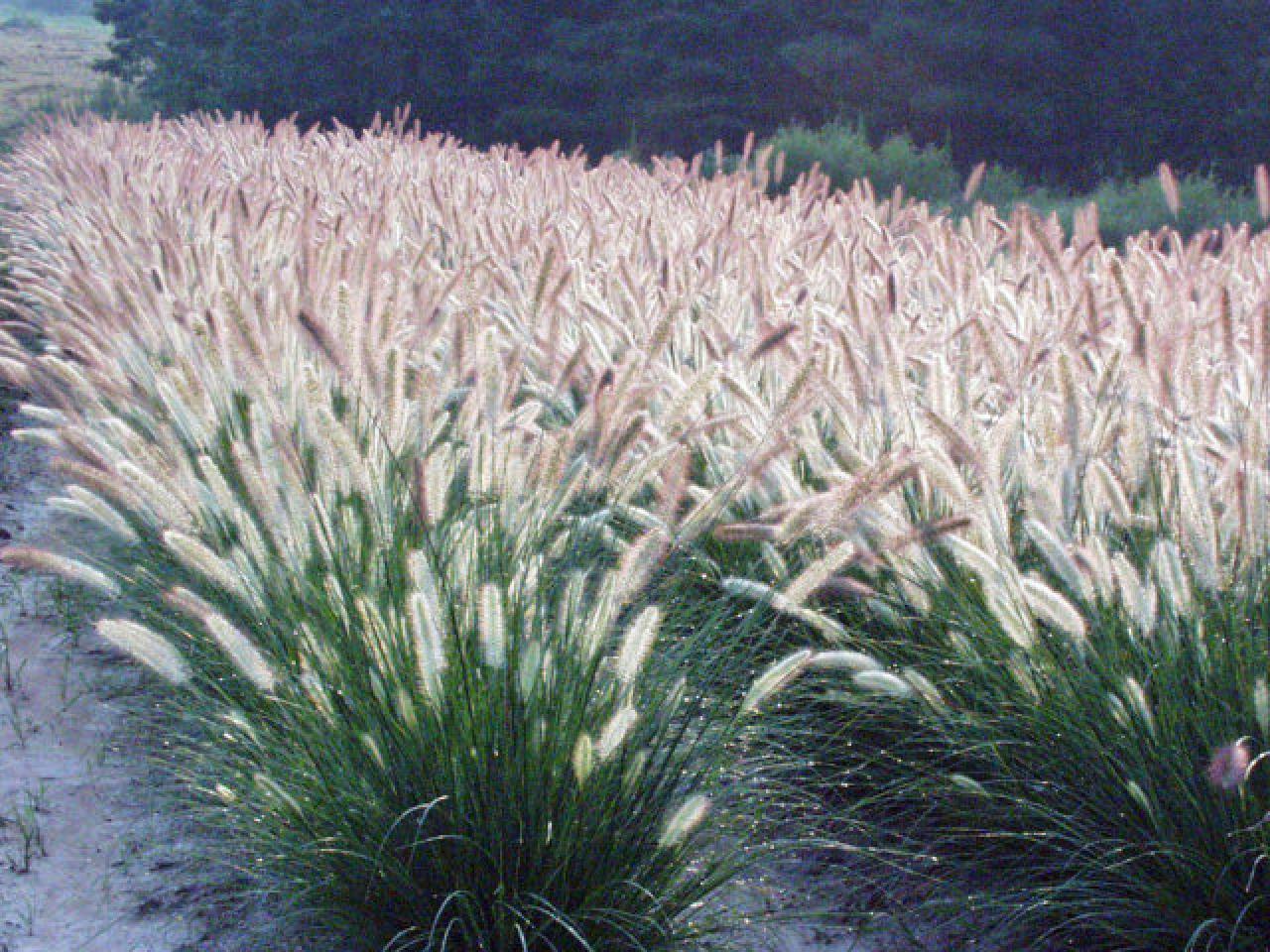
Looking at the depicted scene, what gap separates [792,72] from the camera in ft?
58.6

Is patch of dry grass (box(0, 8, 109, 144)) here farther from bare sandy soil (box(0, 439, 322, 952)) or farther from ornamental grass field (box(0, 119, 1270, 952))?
ornamental grass field (box(0, 119, 1270, 952))

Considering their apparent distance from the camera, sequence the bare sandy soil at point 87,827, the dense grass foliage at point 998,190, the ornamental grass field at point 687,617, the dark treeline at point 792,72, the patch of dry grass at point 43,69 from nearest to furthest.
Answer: the ornamental grass field at point 687,617
the bare sandy soil at point 87,827
the dense grass foliage at point 998,190
the dark treeline at point 792,72
the patch of dry grass at point 43,69

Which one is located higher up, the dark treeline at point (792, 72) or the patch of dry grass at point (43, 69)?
the dark treeline at point (792, 72)

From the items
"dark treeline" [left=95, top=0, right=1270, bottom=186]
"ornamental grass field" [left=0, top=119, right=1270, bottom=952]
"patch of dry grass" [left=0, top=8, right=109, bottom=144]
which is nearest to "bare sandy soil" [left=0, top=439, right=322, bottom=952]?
"ornamental grass field" [left=0, top=119, right=1270, bottom=952]

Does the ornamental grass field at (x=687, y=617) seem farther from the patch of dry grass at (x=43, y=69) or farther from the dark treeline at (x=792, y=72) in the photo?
the patch of dry grass at (x=43, y=69)

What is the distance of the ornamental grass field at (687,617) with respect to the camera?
6.45ft

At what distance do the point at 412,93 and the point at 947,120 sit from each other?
28.4 ft

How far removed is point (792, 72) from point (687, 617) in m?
16.2

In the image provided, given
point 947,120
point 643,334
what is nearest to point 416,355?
point 643,334

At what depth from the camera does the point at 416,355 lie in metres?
3.15


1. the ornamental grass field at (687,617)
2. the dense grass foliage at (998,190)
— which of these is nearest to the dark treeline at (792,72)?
the dense grass foliage at (998,190)

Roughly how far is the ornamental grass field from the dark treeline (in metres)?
12.5

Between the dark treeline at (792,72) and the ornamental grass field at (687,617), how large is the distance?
12.5 m

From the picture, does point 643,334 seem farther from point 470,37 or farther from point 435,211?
point 470,37
